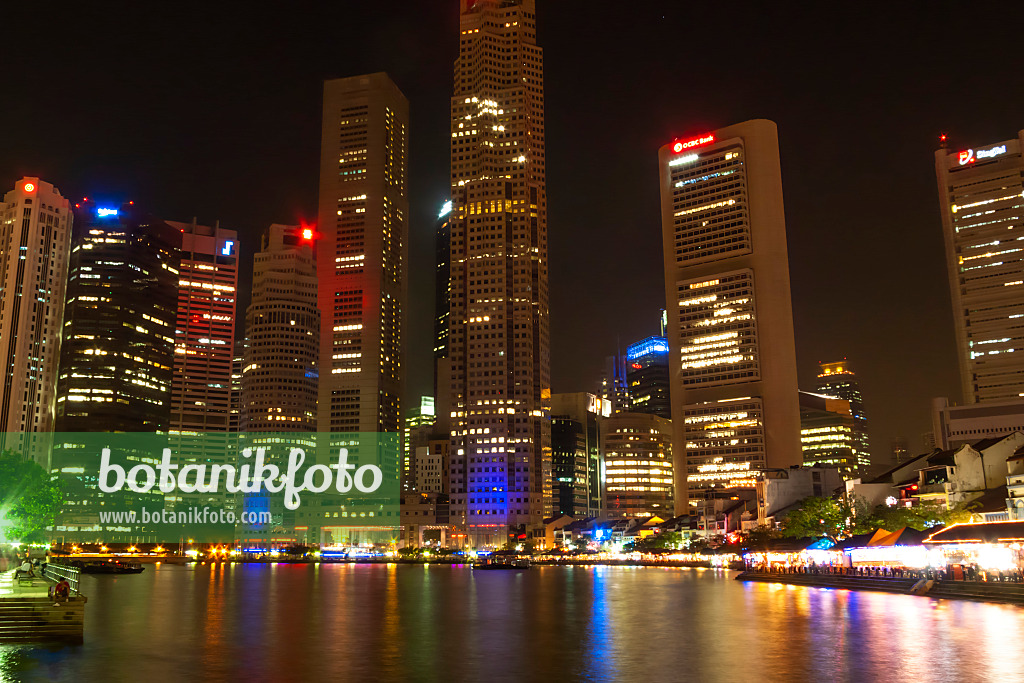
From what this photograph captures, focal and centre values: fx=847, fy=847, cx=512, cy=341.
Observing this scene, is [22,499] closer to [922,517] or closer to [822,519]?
[822,519]

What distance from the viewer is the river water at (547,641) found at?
3362 cm

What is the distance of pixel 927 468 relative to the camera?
118 m

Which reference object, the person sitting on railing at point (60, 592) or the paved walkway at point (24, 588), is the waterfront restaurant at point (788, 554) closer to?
the paved walkway at point (24, 588)

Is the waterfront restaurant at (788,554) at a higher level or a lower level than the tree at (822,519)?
lower

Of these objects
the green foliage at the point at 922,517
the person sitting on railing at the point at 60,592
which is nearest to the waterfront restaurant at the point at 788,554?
the green foliage at the point at 922,517

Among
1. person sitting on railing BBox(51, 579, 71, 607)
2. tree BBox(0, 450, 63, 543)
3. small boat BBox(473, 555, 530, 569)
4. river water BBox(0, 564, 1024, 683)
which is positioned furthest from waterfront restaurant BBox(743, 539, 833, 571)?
tree BBox(0, 450, 63, 543)

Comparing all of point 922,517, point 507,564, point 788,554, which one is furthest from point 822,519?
point 507,564

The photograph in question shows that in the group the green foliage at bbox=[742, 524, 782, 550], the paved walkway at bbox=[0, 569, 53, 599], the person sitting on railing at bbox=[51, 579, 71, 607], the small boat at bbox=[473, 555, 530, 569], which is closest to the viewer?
the person sitting on railing at bbox=[51, 579, 71, 607]

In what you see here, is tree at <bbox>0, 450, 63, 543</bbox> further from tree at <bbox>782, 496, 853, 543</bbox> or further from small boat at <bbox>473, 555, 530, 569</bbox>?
tree at <bbox>782, 496, 853, 543</bbox>

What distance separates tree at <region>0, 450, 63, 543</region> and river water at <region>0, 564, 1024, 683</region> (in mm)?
32338

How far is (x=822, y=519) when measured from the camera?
407ft

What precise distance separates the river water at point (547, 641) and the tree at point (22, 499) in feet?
106

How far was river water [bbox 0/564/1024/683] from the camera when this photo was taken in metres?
33.6

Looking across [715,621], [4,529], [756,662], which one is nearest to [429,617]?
[715,621]
